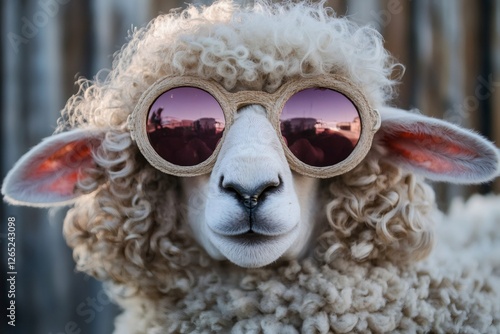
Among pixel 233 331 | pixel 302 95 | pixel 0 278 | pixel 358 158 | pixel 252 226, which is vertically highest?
pixel 302 95

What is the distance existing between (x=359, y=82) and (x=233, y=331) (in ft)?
1.74

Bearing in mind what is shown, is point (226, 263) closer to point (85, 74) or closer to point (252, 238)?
point (252, 238)

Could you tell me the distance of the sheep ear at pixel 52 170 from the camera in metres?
1.22

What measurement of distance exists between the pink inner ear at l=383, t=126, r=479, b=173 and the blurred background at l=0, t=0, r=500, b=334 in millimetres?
1253

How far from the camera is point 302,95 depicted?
114 cm

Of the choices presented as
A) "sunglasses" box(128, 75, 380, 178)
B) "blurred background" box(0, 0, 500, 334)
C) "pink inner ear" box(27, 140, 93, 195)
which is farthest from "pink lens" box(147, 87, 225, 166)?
"blurred background" box(0, 0, 500, 334)

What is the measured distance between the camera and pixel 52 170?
1266 mm

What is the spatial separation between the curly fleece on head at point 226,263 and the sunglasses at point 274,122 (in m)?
0.05

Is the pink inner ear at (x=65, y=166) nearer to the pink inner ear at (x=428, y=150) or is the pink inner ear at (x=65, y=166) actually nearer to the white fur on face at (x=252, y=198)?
the white fur on face at (x=252, y=198)

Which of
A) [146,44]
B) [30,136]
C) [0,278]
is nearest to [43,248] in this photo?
[0,278]

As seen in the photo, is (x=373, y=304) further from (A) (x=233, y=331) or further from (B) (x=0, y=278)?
(B) (x=0, y=278)

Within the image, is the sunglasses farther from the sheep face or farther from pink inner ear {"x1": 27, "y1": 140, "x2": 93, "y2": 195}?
pink inner ear {"x1": 27, "y1": 140, "x2": 93, "y2": 195}

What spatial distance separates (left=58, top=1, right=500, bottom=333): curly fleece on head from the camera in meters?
1.13

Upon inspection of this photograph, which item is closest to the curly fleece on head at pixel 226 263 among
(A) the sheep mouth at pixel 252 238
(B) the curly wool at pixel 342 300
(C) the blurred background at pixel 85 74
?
(B) the curly wool at pixel 342 300
